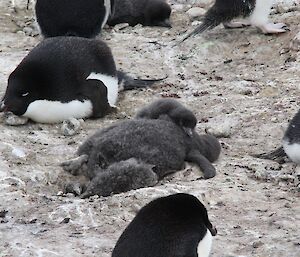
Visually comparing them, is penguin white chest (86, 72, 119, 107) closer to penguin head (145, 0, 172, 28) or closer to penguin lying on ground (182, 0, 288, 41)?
penguin lying on ground (182, 0, 288, 41)

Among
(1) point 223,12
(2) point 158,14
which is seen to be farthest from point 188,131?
(2) point 158,14

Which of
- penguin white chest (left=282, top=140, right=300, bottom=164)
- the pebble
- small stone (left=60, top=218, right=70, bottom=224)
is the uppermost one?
small stone (left=60, top=218, right=70, bottom=224)

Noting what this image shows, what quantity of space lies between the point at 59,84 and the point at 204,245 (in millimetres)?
3030

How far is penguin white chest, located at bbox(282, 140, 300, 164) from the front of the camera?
5.50 meters

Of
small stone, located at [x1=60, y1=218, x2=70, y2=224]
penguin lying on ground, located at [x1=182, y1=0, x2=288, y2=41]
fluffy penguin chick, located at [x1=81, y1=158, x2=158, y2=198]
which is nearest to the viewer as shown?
small stone, located at [x1=60, y1=218, x2=70, y2=224]

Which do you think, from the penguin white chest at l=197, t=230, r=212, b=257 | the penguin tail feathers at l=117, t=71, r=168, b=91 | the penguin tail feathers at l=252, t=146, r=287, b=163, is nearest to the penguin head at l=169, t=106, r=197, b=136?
the penguin tail feathers at l=252, t=146, r=287, b=163

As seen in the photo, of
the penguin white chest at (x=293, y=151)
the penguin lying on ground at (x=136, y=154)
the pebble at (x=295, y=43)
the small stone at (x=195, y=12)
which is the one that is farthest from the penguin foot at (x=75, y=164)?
the small stone at (x=195, y=12)

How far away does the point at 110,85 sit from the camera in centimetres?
686

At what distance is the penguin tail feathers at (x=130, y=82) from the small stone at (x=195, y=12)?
1992 millimetres

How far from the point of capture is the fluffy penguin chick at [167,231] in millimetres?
3479

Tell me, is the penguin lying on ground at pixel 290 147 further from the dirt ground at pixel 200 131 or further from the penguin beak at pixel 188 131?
the penguin beak at pixel 188 131

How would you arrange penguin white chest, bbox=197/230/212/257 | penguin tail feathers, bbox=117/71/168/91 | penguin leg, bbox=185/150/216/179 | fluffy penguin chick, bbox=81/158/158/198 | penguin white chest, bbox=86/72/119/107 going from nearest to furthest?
penguin white chest, bbox=197/230/212/257 < fluffy penguin chick, bbox=81/158/158/198 < penguin leg, bbox=185/150/216/179 < penguin white chest, bbox=86/72/119/107 < penguin tail feathers, bbox=117/71/168/91

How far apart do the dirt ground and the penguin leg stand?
0.28 feet

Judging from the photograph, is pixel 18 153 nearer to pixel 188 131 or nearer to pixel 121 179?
pixel 121 179
